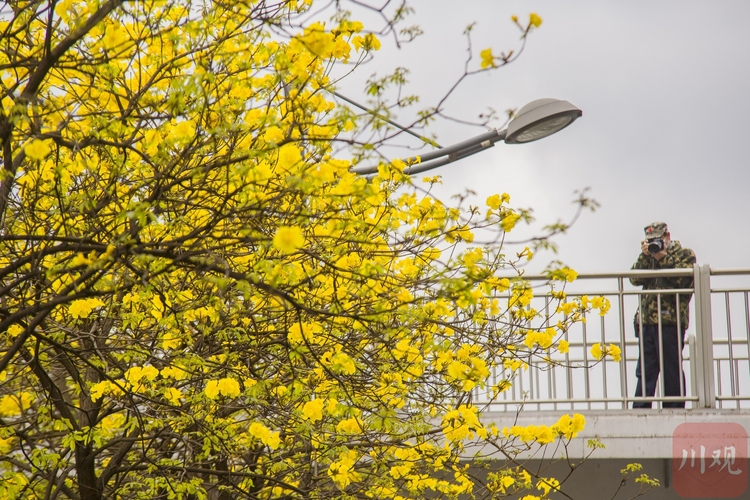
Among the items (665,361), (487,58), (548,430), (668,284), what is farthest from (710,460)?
(487,58)

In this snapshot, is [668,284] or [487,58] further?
[668,284]

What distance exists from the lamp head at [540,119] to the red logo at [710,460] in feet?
8.24

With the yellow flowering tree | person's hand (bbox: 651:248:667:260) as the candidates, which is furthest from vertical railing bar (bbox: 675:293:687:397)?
the yellow flowering tree

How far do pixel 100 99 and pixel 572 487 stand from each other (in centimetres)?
544

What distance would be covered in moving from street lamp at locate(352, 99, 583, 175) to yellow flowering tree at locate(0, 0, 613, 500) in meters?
0.81

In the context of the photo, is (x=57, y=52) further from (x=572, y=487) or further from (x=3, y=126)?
(x=572, y=487)

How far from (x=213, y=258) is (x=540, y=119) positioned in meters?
3.31

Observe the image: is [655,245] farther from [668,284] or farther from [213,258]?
[213,258]

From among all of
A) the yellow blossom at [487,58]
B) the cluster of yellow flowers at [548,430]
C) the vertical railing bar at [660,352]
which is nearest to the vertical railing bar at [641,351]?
the vertical railing bar at [660,352]

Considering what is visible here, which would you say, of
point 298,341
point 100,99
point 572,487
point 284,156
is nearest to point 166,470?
point 298,341

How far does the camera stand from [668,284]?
21.8 feet

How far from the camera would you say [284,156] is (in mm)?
2588

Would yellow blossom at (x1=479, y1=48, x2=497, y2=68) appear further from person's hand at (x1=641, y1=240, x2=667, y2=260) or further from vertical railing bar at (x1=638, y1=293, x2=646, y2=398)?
person's hand at (x1=641, y1=240, x2=667, y2=260)

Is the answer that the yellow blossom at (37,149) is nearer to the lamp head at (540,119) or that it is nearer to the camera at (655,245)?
the lamp head at (540,119)
